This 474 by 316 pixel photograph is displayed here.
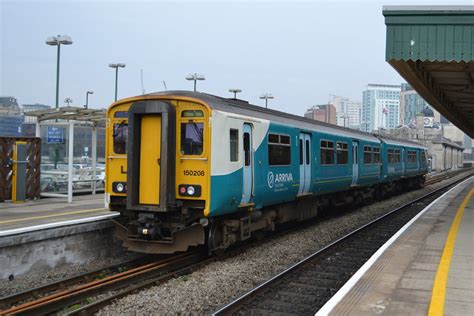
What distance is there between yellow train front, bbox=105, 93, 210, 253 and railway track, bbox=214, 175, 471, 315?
187cm

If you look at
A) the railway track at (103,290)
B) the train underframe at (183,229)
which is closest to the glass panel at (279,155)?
the train underframe at (183,229)

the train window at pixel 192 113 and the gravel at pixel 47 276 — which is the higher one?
the train window at pixel 192 113

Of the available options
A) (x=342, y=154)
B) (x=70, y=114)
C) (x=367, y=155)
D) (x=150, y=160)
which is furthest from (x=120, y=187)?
(x=367, y=155)

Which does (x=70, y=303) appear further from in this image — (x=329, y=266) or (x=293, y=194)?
(x=293, y=194)

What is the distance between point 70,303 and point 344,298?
3880 millimetres

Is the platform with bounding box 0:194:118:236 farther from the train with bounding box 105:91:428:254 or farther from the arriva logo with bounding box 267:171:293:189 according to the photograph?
the arriva logo with bounding box 267:171:293:189

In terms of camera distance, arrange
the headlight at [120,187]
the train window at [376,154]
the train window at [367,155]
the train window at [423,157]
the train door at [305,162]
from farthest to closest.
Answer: the train window at [423,157] < the train window at [376,154] < the train window at [367,155] < the train door at [305,162] < the headlight at [120,187]

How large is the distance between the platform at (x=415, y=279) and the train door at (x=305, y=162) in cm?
280

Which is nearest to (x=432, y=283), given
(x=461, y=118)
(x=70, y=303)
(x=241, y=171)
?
(x=241, y=171)

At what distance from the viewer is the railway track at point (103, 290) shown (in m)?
6.45

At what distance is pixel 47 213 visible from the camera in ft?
37.5

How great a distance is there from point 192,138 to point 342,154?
8170mm

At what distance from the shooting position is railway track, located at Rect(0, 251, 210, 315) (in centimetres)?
645

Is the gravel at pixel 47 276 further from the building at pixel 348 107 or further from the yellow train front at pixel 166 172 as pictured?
the building at pixel 348 107
